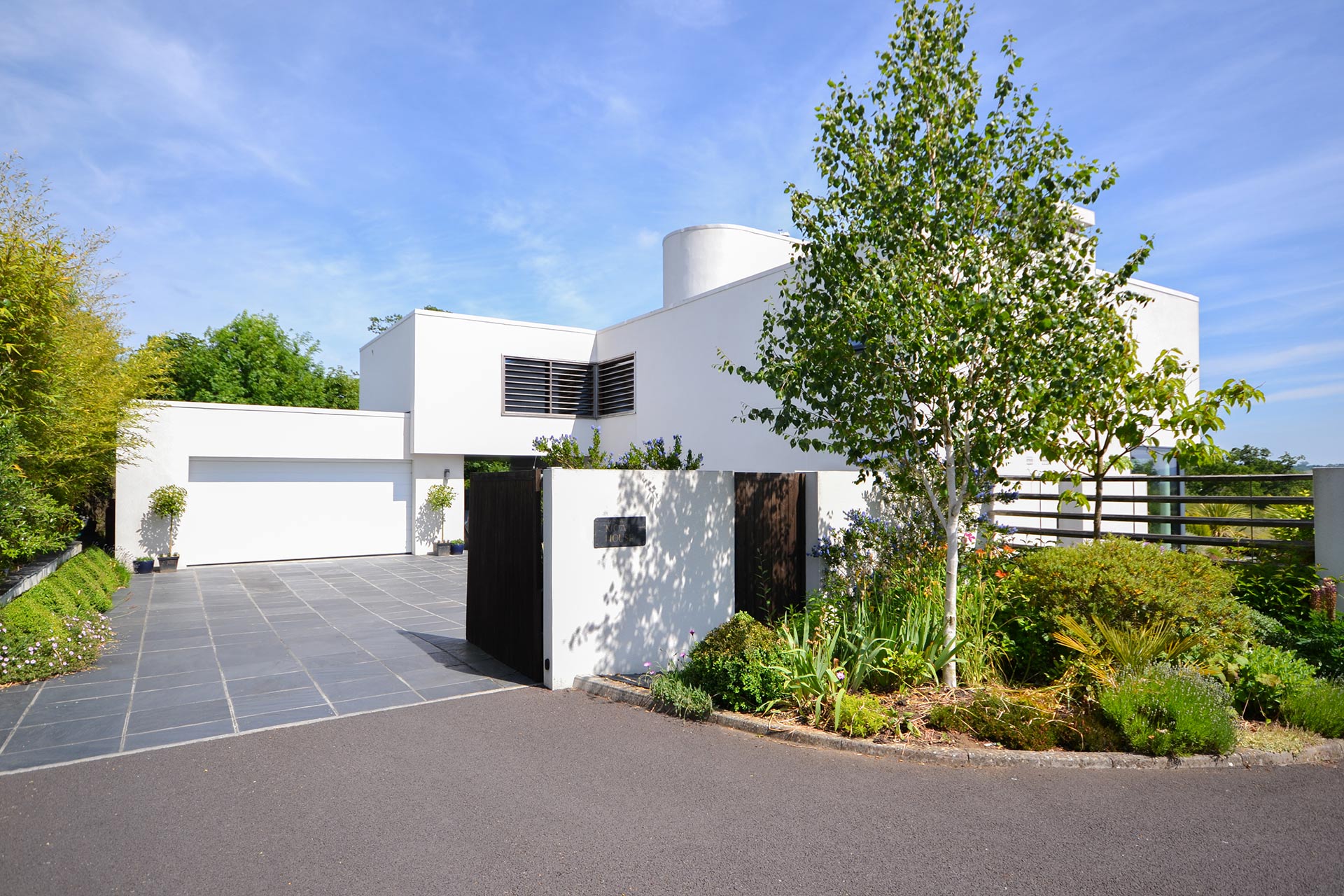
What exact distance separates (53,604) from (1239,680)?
1095 cm

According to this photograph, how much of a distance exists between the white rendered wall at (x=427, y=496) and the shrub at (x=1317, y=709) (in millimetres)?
16214

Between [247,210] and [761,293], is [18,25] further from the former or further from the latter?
[761,293]

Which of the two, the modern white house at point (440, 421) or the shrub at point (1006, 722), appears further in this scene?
the modern white house at point (440, 421)

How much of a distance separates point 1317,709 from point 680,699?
427cm

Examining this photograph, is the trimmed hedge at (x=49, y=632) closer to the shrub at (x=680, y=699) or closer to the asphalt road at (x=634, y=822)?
the asphalt road at (x=634, y=822)

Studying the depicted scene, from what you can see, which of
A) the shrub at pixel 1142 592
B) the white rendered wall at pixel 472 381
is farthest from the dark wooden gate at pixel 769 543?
the white rendered wall at pixel 472 381

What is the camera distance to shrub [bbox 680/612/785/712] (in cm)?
543

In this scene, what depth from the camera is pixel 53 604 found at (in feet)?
25.5

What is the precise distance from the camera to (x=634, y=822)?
3701 mm

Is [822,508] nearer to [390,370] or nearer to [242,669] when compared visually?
[242,669]

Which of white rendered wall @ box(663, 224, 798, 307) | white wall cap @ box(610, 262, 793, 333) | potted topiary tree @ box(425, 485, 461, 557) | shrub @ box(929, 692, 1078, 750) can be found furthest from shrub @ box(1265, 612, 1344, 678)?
potted topiary tree @ box(425, 485, 461, 557)

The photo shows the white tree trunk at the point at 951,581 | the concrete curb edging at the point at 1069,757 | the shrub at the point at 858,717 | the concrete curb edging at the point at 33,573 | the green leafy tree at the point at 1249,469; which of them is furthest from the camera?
the green leafy tree at the point at 1249,469

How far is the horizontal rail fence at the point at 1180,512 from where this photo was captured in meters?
7.00

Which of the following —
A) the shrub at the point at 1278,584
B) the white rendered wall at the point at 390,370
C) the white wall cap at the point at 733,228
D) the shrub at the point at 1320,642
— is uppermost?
the white wall cap at the point at 733,228
